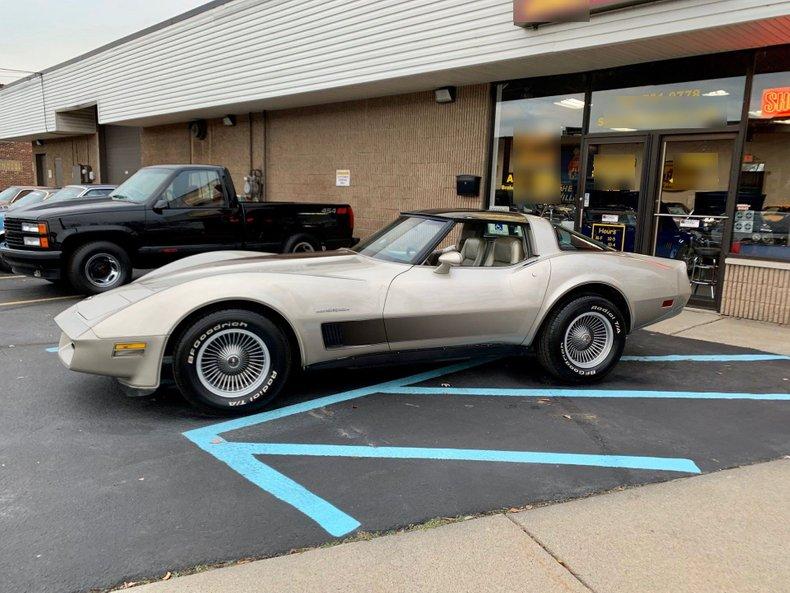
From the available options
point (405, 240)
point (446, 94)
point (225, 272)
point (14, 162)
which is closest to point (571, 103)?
point (446, 94)

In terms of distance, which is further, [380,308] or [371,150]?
[371,150]

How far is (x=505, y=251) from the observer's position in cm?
512

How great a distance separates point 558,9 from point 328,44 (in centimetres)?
501

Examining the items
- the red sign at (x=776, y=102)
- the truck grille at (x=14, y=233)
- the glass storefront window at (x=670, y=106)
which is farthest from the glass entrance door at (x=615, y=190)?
the truck grille at (x=14, y=233)

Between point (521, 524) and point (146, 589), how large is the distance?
1.64 metres

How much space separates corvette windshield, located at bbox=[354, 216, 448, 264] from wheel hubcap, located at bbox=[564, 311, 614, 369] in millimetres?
1349

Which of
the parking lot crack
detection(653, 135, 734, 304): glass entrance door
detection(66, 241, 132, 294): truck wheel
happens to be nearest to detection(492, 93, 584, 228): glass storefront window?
detection(653, 135, 734, 304): glass entrance door

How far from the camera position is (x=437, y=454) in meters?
3.64

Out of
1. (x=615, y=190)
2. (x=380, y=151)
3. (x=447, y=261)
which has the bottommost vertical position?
(x=447, y=261)

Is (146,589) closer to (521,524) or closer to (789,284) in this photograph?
(521,524)

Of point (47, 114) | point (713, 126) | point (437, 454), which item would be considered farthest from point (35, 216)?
point (47, 114)

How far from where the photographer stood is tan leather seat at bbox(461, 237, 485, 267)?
5.10m

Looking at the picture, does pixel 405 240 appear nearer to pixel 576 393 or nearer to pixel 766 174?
pixel 576 393

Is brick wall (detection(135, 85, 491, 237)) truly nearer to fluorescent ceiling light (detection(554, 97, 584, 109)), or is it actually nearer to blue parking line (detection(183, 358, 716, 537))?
fluorescent ceiling light (detection(554, 97, 584, 109))
